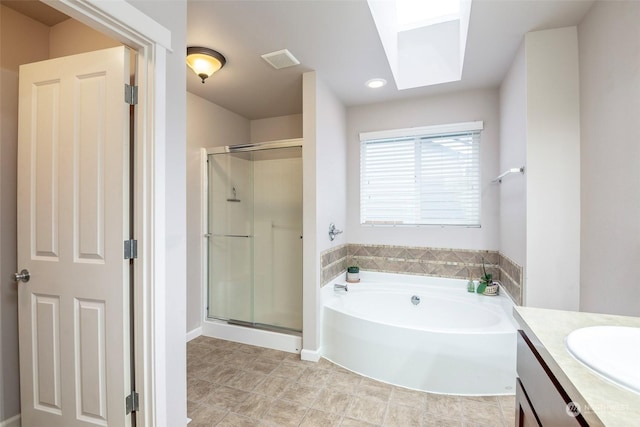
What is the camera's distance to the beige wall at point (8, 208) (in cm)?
157

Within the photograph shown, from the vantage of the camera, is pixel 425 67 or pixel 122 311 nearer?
pixel 122 311

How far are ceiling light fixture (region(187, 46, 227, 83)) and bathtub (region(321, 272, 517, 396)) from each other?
2.14 meters

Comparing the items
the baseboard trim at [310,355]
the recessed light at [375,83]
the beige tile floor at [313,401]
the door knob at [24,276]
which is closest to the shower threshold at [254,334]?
the baseboard trim at [310,355]

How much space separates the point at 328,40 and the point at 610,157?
6.12 feet

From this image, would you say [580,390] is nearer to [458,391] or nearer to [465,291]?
[458,391]

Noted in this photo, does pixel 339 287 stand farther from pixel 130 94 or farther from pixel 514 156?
pixel 130 94

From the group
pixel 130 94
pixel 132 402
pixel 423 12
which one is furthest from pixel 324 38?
pixel 132 402

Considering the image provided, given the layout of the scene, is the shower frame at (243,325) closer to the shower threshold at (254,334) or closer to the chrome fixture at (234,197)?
the shower threshold at (254,334)

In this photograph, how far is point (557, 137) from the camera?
74.2 inches

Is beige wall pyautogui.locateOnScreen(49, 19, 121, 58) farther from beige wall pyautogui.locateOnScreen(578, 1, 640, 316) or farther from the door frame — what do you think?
beige wall pyautogui.locateOnScreen(578, 1, 640, 316)

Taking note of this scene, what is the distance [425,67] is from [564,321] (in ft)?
8.28

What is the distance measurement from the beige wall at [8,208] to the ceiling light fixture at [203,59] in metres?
0.95

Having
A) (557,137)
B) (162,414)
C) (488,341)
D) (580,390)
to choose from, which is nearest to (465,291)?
(488,341)

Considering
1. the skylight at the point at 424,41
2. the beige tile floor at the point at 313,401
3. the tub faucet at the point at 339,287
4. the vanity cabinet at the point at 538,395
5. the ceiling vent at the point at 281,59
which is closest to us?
the vanity cabinet at the point at 538,395
